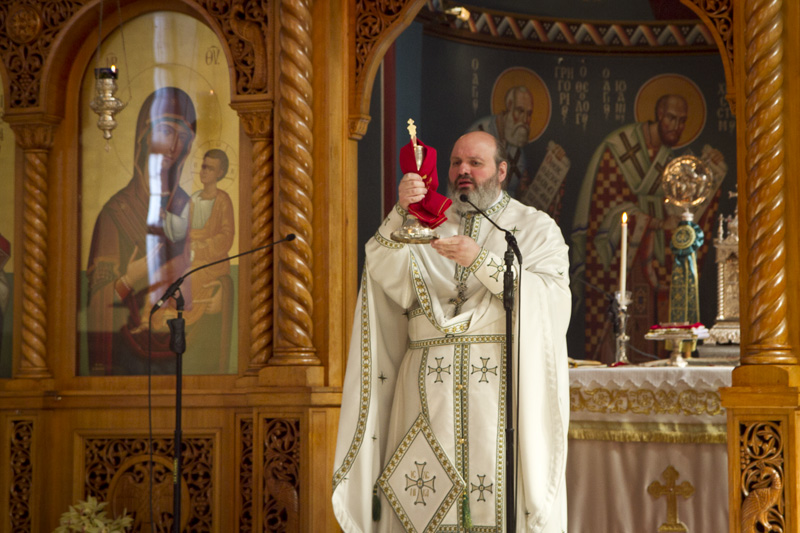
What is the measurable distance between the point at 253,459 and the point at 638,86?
5.30 metres

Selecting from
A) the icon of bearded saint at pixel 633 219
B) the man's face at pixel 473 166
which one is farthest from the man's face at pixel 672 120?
the man's face at pixel 473 166

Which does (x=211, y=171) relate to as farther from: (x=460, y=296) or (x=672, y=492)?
(x=672, y=492)

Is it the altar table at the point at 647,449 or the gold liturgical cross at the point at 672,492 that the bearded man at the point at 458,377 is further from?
the gold liturgical cross at the point at 672,492

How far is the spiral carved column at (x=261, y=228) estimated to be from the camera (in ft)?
21.4

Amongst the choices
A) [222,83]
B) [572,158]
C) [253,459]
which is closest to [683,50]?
[572,158]

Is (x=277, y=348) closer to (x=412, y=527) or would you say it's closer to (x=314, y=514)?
(x=314, y=514)

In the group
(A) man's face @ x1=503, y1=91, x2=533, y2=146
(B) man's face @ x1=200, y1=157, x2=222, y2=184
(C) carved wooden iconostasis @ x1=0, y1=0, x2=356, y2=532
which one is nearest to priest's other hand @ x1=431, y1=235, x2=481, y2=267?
(C) carved wooden iconostasis @ x1=0, y1=0, x2=356, y2=532

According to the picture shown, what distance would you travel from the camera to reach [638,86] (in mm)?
10039

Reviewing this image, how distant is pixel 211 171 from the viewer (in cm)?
688

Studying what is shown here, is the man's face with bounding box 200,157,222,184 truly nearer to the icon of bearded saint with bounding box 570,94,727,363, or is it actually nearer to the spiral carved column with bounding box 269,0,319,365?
the spiral carved column with bounding box 269,0,319,365

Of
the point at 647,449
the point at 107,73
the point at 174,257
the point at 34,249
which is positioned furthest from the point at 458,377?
the point at 34,249

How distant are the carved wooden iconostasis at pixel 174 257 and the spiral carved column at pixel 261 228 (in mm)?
11

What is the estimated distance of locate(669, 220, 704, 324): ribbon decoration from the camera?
711cm

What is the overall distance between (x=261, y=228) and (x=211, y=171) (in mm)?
559
